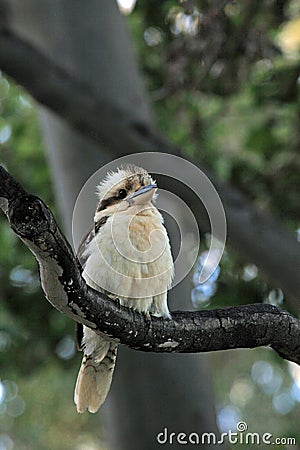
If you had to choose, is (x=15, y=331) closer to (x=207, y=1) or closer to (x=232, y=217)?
(x=232, y=217)

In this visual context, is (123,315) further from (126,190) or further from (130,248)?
(126,190)

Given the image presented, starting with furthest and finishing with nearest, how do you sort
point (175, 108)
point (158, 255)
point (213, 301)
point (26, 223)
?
point (175, 108), point (213, 301), point (158, 255), point (26, 223)

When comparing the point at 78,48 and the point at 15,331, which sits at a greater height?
the point at 78,48

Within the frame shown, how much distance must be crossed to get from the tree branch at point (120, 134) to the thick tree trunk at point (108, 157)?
30 cm

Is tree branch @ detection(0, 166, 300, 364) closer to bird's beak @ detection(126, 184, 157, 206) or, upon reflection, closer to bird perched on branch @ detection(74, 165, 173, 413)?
bird perched on branch @ detection(74, 165, 173, 413)

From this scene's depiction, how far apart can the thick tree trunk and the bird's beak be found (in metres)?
2.07

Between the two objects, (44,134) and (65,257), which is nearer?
(65,257)

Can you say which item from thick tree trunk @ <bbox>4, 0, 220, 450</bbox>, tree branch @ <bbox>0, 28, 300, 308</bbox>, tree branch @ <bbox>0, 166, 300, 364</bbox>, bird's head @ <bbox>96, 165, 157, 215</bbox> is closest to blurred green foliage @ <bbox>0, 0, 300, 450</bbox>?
thick tree trunk @ <bbox>4, 0, 220, 450</bbox>

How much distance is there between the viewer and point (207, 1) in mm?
5434

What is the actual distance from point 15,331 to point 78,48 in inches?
88.4

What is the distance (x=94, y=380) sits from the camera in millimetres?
3002

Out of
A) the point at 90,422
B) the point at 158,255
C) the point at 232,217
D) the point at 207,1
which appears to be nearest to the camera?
the point at 158,255

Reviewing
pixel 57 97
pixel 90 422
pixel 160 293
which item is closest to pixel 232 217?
pixel 57 97

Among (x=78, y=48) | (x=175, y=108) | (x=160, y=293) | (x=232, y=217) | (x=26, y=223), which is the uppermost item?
(x=175, y=108)
